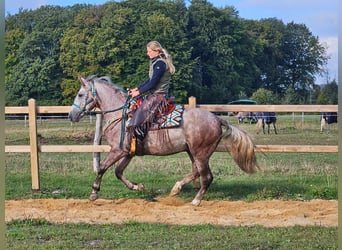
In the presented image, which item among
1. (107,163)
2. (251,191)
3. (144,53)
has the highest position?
(144,53)

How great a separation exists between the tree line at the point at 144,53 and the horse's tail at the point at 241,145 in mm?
35387

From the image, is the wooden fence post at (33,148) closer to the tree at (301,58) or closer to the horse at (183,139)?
the horse at (183,139)

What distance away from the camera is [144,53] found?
49.6 metres

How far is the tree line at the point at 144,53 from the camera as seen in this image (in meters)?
47.7

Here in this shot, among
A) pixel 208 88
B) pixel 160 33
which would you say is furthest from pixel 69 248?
pixel 208 88

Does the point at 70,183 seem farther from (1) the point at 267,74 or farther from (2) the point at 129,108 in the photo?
→ (1) the point at 267,74

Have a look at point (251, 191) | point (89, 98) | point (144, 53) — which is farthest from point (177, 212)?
point (144, 53)

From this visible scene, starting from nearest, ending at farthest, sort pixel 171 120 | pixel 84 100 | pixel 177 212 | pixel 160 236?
pixel 160 236, pixel 177 212, pixel 171 120, pixel 84 100

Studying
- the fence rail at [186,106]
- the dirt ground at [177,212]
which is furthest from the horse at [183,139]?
the fence rail at [186,106]

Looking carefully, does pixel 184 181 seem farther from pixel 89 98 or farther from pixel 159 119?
pixel 89 98

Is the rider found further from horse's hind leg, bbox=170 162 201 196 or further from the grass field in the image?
the grass field

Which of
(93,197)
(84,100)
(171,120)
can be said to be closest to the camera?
(171,120)

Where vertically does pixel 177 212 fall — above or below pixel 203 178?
below

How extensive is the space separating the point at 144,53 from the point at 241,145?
42903 mm
